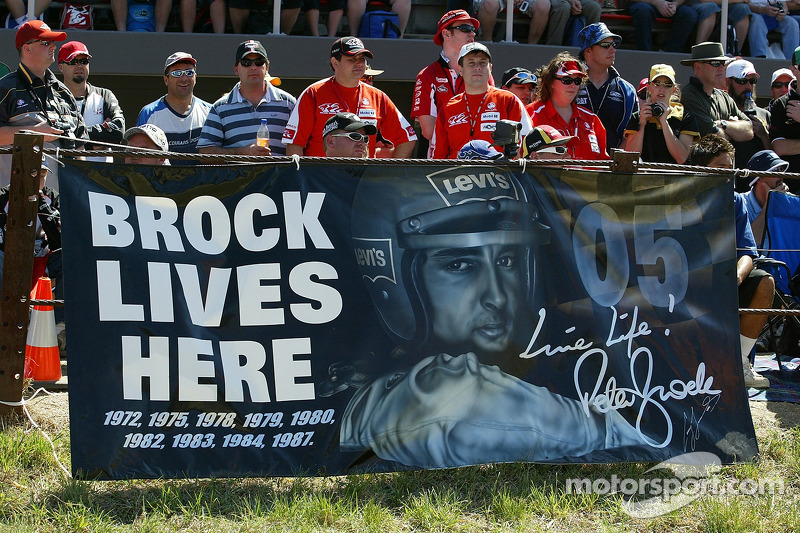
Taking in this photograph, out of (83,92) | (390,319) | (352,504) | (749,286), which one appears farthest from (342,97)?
(352,504)

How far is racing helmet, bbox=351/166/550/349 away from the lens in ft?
14.1

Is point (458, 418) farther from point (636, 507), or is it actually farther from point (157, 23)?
point (157, 23)

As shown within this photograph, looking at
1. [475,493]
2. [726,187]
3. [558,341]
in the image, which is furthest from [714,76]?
[475,493]

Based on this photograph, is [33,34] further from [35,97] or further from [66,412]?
[66,412]

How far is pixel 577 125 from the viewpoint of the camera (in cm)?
702

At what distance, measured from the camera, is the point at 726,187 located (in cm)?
473

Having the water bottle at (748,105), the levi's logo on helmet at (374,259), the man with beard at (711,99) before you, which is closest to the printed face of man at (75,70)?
the levi's logo on helmet at (374,259)

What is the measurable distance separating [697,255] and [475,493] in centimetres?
163

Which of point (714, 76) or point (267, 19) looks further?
point (267, 19)

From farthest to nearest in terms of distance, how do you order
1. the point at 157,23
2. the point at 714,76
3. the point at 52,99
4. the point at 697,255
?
the point at 157,23
the point at 714,76
the point at 52,99
the point at 697,255

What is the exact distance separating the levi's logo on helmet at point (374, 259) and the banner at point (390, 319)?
10mm

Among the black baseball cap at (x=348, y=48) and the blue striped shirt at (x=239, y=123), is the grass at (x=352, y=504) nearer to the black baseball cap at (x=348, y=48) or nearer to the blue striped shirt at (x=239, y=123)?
the blue striped shirt at (x=239, y=123)

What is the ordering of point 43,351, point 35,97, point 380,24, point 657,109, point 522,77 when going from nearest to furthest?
point 43,351
point 35,97
point 657,109
point 522,77
point 380,24

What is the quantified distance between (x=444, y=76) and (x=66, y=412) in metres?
4.26
